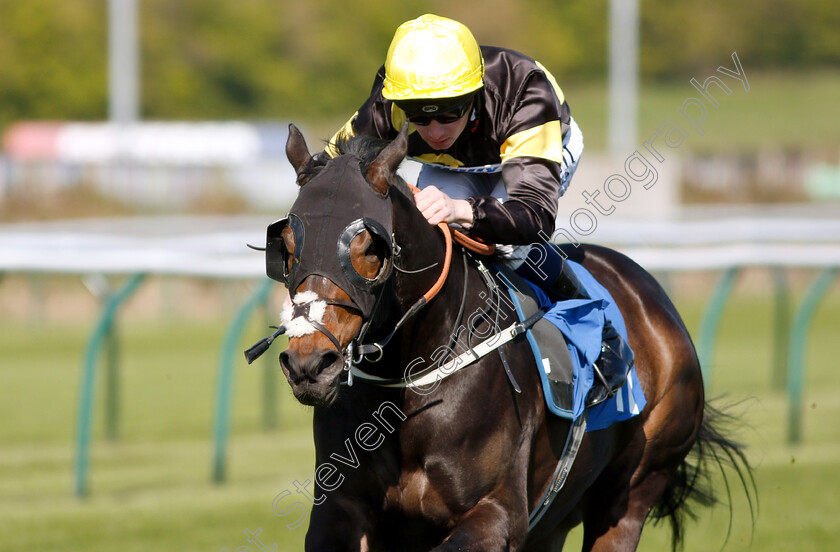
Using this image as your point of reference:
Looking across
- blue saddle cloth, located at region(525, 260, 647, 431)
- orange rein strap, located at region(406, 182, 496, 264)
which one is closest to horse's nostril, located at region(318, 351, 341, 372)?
orange rein strap, located at region(406, 182, 496, 264)

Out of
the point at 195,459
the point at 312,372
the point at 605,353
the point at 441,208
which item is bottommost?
the point at 195,459

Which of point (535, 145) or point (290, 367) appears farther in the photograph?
point (535, 145)

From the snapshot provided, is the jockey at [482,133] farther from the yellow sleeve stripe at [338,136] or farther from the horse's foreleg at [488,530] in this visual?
the horse's foreleg at [488,530]

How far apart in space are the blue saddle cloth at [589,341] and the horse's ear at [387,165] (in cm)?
87

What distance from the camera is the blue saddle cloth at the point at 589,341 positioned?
3721mm

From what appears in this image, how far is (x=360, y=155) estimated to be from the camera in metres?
3.08

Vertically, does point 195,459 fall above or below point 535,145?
below

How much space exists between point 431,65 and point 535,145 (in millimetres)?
440

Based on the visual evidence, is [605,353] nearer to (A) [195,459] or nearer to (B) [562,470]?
(B) [562,470]

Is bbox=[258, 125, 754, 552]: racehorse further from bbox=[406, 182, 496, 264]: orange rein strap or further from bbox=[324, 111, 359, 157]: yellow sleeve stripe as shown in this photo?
bbox=[324, 111, 359, 157]: yellow sleeve stripe

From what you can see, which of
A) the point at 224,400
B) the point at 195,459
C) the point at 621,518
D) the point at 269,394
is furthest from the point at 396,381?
the point at 269,394

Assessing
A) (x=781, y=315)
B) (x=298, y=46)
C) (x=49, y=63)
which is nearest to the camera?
(x=781, y=315)

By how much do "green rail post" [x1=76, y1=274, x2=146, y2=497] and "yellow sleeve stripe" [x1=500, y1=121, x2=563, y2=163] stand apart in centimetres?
380

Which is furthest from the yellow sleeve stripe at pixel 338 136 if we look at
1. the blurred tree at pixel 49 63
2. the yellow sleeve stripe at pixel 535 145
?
the blurred tree at pixel 49 63
